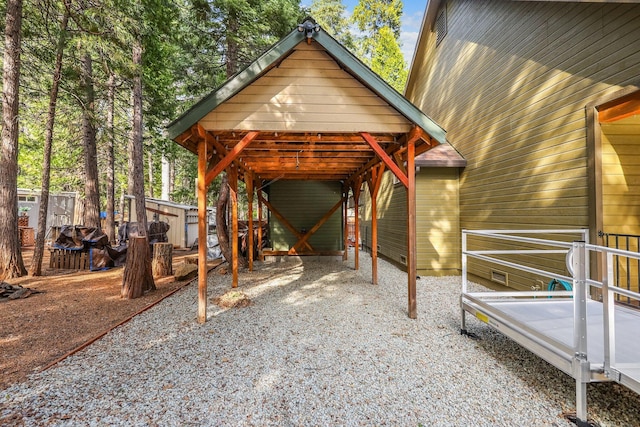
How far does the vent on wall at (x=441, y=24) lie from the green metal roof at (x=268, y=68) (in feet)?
21.3

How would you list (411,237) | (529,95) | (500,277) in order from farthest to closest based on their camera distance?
(500,277) < (529,95) < (411,237)

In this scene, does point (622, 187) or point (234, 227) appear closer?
point (622, 187)

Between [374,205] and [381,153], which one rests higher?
[381,153]

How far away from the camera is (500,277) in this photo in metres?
6.21

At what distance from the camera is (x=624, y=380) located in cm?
206

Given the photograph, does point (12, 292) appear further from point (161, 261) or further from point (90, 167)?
point (90, 167)

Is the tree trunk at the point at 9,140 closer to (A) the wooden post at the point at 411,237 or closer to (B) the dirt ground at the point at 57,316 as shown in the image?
(B) the dirt ground at the point at 57,316

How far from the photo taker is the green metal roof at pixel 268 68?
4.20 m

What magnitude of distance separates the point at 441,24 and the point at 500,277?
7901 mm

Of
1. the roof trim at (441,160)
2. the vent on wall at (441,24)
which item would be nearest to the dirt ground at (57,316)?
the roof trim at (441,160)


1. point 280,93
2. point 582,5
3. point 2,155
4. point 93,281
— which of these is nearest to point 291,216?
point 93,281

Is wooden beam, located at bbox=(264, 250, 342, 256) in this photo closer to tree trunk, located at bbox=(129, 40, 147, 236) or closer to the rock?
the rock

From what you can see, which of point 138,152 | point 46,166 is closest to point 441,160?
point 138,152

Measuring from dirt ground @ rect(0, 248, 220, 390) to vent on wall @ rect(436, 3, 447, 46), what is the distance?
1036cm
